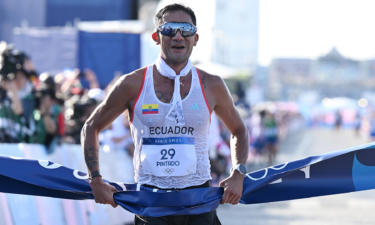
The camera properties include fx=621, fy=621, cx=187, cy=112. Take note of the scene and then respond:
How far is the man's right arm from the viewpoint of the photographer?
3.66 meters

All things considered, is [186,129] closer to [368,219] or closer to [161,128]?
[161,128]

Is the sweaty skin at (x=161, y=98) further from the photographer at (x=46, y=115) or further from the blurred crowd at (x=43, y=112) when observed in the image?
the photographer at (x=46, y=115)

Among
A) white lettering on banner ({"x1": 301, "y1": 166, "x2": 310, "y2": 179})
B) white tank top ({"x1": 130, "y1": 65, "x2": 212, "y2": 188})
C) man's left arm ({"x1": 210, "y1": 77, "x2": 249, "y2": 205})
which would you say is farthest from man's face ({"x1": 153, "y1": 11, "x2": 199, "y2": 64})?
white lettering on banner ({"x1": 301, "y1": 166, "x2": 310, "y2": 179})

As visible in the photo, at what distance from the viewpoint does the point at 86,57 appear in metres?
15.6

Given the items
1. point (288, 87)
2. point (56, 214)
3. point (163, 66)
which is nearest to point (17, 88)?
point (56, 214)

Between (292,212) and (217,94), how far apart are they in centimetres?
605

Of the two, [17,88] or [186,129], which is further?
[17,88]

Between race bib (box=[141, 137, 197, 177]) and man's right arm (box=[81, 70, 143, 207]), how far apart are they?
0.89 feet

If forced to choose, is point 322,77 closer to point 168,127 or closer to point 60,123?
point 60,123

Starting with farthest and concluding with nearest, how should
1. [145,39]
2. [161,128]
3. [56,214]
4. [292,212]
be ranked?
[145,39], [292,212], [56,214], [161,128]

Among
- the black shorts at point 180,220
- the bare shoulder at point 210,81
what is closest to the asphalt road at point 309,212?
the black shorts at point 180,220

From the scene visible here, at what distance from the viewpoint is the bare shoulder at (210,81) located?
151 inches

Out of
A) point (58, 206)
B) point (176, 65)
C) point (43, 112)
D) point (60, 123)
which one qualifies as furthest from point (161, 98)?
point (60, 123)

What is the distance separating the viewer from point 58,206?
6.29 meters
